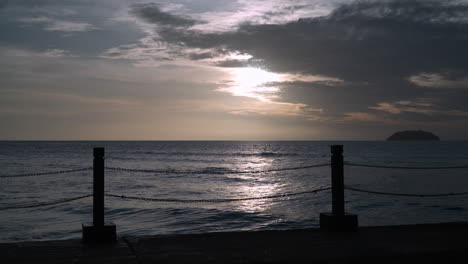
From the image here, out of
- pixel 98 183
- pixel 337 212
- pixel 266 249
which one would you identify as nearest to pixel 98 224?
pixel 98 183

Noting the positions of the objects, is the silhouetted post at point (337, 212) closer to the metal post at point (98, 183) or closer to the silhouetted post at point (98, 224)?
the silhouetted post at point (98, 224)

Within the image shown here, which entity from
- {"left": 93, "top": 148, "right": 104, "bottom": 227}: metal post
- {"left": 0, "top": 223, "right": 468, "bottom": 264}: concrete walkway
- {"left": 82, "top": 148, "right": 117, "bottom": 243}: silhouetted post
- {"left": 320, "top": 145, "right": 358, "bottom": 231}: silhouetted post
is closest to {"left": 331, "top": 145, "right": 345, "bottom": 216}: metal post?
{"left": 320, "top": 145, "right": 358, "bottom": 231}: silhouetted post

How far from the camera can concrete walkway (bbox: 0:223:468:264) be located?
14.9ft

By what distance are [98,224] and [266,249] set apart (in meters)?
2.40

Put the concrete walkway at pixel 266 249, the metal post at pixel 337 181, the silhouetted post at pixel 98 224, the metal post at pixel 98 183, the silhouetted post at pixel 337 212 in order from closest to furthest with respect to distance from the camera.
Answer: the concrete walkway at pixel 266 249 → the silhouetted post at pixel 98 224 → the metal post at pixel 98 183 → the silhouetted post at pixel 337 212 → the metal post at pixel 337 181

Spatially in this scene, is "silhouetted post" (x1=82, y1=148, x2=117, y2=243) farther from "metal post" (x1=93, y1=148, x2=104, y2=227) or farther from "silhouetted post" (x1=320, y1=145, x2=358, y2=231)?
"silhouetted post" (x1=320, y1=145, x2=358, y2=231)

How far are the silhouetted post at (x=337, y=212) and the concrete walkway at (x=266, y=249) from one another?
241 millimetres

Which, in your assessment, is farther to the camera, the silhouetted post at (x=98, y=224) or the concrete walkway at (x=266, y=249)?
the silhouetted post at (x=98, y=224)

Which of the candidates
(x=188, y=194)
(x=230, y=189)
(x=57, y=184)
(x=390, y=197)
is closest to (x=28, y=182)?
(x=57, y=184)

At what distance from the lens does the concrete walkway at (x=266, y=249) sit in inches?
179

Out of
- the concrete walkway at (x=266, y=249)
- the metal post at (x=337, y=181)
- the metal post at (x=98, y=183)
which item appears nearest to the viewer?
the concrete walkway at (x=266, y=249)

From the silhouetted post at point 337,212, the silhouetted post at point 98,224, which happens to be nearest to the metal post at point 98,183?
the silhouetted post at point 98,224

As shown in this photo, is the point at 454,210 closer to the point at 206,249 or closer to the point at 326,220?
the point at 326,220

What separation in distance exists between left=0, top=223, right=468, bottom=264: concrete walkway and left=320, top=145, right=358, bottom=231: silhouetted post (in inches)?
9.5
